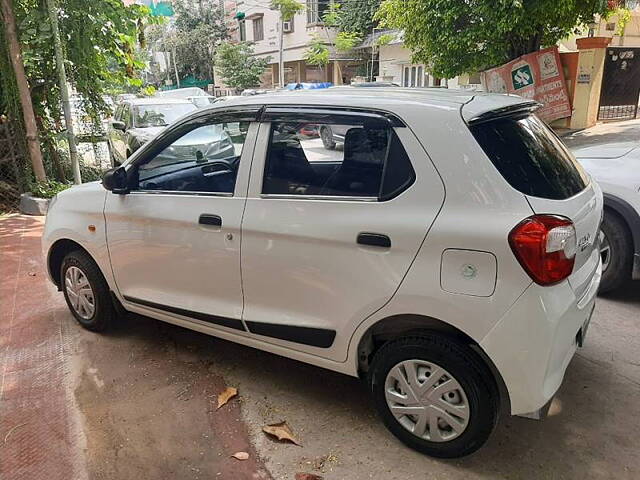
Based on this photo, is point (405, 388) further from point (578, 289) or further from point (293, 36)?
point (293, 36)

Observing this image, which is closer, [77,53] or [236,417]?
[236,417]

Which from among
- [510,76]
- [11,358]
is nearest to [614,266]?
[11,358]

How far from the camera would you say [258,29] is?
35.2 metres

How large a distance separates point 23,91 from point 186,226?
6.14m

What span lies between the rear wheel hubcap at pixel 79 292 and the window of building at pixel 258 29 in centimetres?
3360

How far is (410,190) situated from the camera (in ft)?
7.93

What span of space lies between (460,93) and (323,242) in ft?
3.70

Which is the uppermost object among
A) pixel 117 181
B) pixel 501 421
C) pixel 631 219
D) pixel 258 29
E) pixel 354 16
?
pixel 258 29

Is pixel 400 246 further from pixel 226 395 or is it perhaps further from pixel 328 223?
pixel 226 395

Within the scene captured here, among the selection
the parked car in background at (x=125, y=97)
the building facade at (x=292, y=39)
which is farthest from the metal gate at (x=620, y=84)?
the building facade at (x=292, y=39)

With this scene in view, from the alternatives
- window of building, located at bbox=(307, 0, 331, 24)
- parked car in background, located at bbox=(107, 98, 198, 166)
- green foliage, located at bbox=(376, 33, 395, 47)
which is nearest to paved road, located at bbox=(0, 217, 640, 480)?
parked car in background, located at bbox=(107, 98, 198, 166)

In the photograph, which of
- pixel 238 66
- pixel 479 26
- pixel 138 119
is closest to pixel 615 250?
pixel 479 26

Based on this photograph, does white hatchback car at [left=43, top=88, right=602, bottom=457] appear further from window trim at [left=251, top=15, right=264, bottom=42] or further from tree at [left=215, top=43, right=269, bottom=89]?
window trim at [left=251, top=15, right=264, bottom=42]

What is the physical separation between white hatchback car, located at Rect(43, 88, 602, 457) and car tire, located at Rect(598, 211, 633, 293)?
5.36 ft
